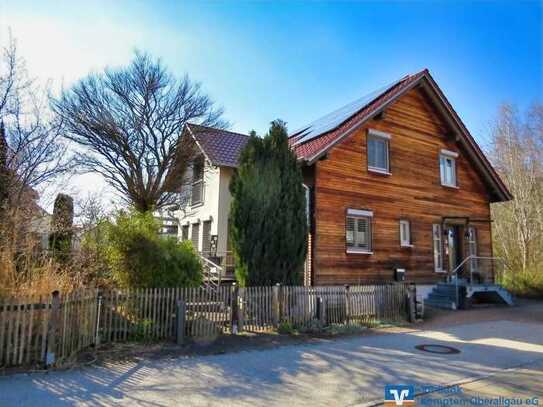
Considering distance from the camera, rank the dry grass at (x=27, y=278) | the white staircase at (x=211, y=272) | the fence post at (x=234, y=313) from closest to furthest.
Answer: the dry grass at (x=27, y=278) < the fence post at (x=234, y=313) < the white staircase at (x=211, y=272)

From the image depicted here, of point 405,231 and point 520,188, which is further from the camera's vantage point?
point 520,188

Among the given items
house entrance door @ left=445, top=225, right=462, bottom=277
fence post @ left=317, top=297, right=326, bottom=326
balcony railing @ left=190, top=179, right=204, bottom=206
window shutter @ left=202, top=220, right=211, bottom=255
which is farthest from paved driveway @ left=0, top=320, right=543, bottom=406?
balcony railing @ left=190, top=179, right=204, bottom=206

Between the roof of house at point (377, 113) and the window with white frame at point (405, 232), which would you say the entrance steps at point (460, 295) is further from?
the roof of house at point (377, 113)

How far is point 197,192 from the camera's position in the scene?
788 inches

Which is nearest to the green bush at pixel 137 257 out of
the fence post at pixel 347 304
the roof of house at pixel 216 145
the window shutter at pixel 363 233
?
the fence post at pixel 347 304

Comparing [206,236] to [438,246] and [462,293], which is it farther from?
[462,293]

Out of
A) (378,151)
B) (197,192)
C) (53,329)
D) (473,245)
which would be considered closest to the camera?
(53,329)

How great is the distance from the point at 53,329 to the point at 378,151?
1390 centimetres

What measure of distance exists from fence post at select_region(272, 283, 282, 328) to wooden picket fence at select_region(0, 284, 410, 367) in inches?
1.0

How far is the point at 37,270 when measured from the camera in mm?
7828

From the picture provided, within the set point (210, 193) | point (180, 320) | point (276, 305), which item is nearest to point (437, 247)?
point (276, 305)

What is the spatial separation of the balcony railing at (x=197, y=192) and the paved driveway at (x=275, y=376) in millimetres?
11756

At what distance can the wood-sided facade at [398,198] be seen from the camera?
14.5m

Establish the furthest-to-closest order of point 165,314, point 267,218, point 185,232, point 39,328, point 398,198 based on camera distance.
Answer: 1. point 185,232
2. point 398,198
3. point 267,218
4. point 165,314
5. point 39,328
